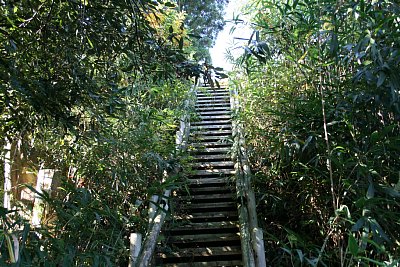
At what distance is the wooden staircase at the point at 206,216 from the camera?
131 inches

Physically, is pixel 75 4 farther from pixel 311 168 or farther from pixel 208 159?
pixel 208 159

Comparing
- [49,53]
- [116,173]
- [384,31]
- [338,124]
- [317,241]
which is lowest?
[317,241]

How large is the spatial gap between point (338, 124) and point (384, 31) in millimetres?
705

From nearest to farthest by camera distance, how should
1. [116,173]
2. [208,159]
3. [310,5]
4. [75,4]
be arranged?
1. [75,4]
2. [310,5]
3. [116,173]
4. [208,159]

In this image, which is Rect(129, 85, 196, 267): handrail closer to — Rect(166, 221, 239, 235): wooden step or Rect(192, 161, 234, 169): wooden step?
Rect(166, 221, 239, 235): wooden step

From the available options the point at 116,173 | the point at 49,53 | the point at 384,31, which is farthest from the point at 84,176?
the point at 384,31

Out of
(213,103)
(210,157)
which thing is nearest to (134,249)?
(210,157)

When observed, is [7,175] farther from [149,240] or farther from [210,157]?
[210,157]

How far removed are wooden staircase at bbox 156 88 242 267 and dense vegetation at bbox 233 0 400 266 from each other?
0.34 metres

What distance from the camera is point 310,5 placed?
8.81ft

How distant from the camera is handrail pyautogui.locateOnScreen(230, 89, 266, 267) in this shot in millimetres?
2793

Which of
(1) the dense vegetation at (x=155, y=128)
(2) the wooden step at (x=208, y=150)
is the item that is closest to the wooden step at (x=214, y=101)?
(2) the wooden step at (x=208, y=150)

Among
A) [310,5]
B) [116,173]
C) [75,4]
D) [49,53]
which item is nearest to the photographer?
→ [75,4]

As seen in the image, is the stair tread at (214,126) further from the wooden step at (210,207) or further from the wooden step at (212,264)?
the wooden step at (212,264)
